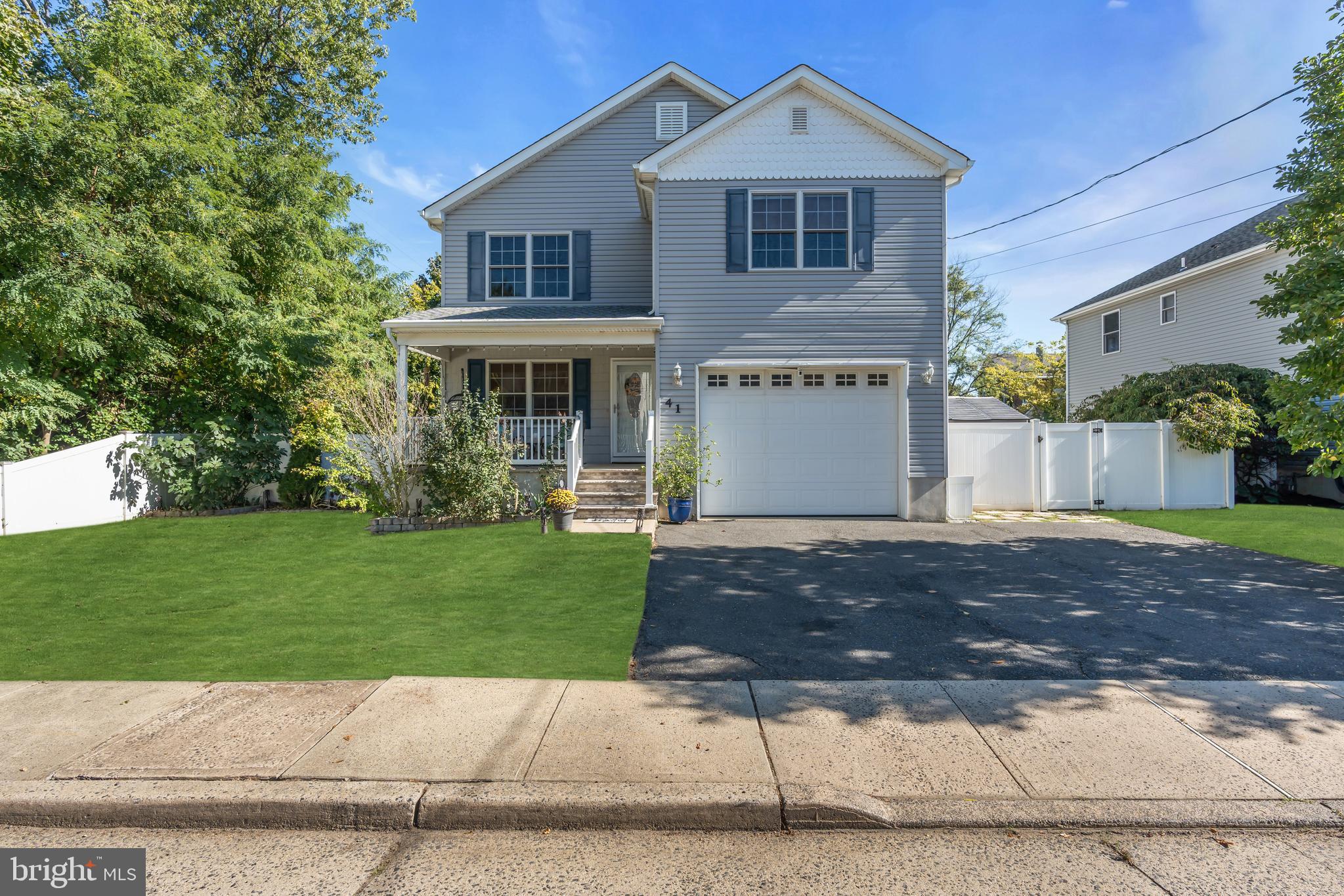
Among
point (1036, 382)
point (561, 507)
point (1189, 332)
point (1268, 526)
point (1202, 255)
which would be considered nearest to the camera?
point (561, 507)

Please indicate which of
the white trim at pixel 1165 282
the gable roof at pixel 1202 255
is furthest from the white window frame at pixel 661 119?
the gable roof at pixel 1202 255

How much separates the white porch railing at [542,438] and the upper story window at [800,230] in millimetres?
4545

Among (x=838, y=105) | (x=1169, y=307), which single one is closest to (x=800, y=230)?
(x=838, y=105)

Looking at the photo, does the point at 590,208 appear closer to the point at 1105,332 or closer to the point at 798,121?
the point at 798,121

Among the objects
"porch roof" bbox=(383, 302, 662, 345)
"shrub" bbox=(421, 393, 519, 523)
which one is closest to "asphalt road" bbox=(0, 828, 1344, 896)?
"shrub" bbox=(421, 393, 519, 523)

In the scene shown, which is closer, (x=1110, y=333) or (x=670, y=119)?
(x=670, y=119)

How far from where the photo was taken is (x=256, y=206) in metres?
14.2

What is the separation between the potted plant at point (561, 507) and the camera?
1010 centimetres

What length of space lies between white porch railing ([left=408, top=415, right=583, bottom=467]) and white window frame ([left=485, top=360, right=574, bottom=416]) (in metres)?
1.80

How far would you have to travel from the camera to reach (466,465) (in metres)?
10.4

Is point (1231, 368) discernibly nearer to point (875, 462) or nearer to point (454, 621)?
point (875, 462)

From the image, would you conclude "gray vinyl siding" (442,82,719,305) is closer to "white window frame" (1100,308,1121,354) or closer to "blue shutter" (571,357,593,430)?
"blue shutter" (571,357,593,430)

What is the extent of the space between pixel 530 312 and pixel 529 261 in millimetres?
1812

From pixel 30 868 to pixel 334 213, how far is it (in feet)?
52.9
